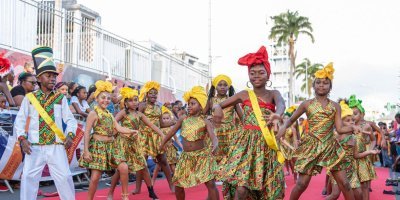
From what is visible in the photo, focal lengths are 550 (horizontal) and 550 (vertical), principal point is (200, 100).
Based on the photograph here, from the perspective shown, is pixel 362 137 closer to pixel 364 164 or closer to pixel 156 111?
pixel 364 164

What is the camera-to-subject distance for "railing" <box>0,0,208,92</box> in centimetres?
1212

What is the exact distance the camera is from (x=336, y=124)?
22.8 feet

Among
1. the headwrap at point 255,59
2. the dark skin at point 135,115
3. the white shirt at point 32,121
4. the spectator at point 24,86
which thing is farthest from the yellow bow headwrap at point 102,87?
the headwrap at point 255,59

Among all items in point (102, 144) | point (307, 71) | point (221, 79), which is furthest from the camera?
point (307, 71)

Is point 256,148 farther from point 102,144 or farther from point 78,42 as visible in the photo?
point 78,42

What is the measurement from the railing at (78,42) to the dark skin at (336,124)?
7.04 m

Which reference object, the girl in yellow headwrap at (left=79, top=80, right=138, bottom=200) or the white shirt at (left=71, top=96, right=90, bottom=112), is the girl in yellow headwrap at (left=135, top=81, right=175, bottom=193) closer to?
the white shirt at (left=71, top=96, right=90, bottom=112)

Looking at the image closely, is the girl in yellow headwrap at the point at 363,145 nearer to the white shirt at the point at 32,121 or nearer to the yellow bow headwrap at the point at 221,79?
the yellow bow headwrap at the point at 221,79

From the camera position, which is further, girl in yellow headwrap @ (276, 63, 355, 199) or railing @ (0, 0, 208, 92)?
railing @ (0, 0, 208, 92)

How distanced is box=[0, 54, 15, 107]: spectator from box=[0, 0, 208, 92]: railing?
1.76 metres

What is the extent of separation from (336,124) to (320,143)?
12.9 inches

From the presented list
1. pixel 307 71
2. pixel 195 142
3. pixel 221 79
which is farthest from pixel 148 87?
pixel 307 71

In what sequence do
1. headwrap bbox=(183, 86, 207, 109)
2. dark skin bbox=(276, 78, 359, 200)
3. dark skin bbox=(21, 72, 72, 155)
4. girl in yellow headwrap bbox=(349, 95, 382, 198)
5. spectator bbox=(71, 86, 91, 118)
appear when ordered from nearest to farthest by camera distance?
dark skin bbox=(276, 78, 359, 200), dark skin bbox=(21, 72, 72, 155), headwrap bbox=(183, 86, 207, 109), girl in yellow headwrap bbox=(349, 95, 382, 198), spectator bbox=(71, 86, 91, 118)

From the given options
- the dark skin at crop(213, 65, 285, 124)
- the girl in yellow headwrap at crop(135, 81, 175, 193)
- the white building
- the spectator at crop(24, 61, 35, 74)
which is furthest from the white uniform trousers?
the white building
